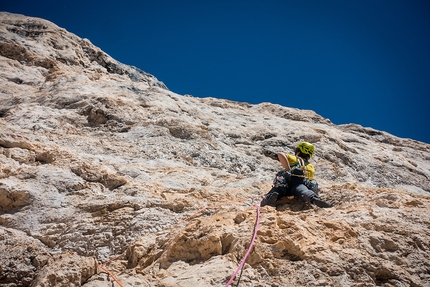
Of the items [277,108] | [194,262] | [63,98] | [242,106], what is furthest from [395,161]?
[63,98]

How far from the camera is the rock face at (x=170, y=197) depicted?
342 cm

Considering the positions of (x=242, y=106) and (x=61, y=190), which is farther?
(x=242, y=106)

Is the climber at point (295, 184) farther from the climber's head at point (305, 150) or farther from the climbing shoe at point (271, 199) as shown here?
the climber's head at point (305, 150)

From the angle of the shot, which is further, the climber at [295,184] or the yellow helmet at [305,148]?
the yellow helmet at [305,148]

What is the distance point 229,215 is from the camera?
4.54 meters

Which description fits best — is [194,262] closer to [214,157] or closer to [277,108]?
[214,157]

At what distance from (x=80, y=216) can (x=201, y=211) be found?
1.91 meters

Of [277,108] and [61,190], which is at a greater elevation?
[277,108]

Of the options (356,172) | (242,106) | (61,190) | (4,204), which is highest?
(242,106)

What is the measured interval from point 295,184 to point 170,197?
2.28m

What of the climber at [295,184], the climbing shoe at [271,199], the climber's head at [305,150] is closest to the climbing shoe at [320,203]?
the climber at [295,184]

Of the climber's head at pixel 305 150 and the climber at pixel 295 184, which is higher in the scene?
the climber's head at pixel 305 150

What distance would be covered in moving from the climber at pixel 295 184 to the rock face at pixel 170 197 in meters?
0.18

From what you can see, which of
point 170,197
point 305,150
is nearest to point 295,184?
point 305,150
